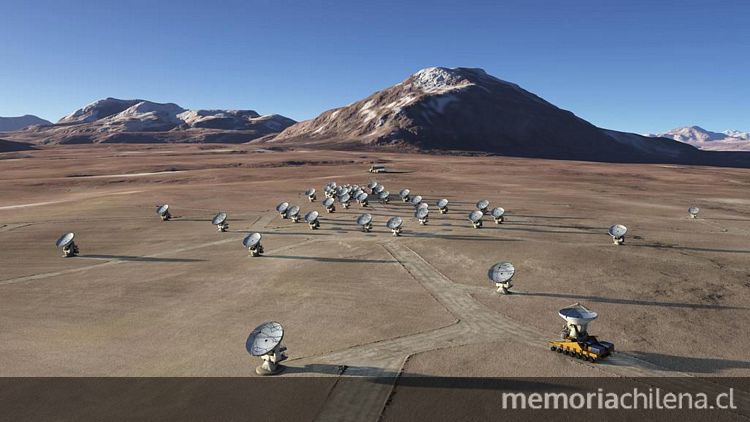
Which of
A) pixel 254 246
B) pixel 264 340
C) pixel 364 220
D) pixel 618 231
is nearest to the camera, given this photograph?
pixel 264 340

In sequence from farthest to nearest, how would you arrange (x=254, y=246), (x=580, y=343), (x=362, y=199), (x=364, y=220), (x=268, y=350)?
(x=362, y=199), (x=364, y=220), (x=254, y=246), (x=580, y=343), (x=268, y=350)

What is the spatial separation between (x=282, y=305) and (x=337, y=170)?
12494cm

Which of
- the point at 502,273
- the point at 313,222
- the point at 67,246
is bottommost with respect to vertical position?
the point at 67,246

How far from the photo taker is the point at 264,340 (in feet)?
83.7

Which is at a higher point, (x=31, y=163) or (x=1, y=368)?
(x=31, y=163)

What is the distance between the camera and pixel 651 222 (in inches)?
2606

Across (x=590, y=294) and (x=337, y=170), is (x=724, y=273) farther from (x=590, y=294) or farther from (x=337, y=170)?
(x=337, y=170)

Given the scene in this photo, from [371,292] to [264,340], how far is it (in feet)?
46.1

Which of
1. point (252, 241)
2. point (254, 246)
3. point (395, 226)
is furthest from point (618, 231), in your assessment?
point (252, 241)

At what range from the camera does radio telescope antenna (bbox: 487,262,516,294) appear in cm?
3656

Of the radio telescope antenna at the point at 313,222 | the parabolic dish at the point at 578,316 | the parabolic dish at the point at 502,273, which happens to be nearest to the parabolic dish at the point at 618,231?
the parabolic dish at the point at 502,273

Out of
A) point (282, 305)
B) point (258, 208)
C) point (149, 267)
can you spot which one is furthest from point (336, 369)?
point (258, 208)

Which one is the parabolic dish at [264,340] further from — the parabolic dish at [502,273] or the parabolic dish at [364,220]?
the parabolic dish at [364,220]

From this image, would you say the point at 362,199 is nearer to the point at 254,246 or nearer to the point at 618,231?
the point at 254,246
